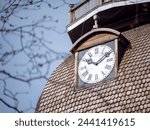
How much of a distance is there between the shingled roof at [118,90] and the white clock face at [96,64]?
16 cm

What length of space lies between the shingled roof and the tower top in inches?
12.0

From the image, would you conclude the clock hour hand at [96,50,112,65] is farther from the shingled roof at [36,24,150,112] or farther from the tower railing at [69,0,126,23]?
the tower railing at [69,0,126,23]

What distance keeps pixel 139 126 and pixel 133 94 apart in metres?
1.30

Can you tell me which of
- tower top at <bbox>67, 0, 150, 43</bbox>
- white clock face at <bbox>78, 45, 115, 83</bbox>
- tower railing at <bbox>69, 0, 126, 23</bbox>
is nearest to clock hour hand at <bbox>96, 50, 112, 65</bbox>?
white clock face at <bbox>78, 45, 115, 83</bbox>

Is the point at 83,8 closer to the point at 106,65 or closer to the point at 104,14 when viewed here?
the point at 104,14

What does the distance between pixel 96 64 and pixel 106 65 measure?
5.4 inches

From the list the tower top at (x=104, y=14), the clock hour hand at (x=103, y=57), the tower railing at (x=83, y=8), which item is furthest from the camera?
the tower railing at (x=83, y=8)

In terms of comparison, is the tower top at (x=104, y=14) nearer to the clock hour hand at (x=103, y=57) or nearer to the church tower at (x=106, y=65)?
the church tower at (x=106, y=65)

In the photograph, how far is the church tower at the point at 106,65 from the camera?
5703mm

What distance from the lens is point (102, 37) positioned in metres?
6.70

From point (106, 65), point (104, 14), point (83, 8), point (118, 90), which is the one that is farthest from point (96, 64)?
point (83, 8)

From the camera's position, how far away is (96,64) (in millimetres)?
6387

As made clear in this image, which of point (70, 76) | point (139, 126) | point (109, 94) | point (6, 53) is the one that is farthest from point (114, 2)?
point (6, 53)

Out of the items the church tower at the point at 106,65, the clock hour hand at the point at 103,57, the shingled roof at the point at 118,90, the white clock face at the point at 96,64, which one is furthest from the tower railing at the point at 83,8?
the clock hour hand at the point at 103,57
